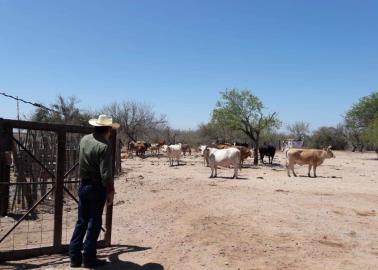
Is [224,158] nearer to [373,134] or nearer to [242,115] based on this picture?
[242,115]

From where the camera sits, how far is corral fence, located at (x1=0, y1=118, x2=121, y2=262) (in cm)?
683

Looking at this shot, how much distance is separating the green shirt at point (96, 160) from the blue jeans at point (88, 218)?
0.14 metres

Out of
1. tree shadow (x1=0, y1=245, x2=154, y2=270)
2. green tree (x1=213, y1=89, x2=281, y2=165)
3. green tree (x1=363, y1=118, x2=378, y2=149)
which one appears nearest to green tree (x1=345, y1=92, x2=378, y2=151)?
green tree (x1=363, y1=118, x2=378, y2=149)

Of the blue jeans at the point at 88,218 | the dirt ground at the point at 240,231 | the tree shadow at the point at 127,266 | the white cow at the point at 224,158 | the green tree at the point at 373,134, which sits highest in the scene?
the green tree at the point at 373,134

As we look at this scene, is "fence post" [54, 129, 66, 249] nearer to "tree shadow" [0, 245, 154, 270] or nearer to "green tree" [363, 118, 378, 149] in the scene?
"tree shadow" [0, 245, 154, 270]

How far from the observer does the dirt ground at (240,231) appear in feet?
21.6

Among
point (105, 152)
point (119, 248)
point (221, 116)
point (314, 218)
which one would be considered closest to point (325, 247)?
point (314, 218)

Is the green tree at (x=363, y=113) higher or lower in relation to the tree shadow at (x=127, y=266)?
higher

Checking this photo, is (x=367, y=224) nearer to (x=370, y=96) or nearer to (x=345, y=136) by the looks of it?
(x=370, y=96)

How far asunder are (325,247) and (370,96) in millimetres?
53654

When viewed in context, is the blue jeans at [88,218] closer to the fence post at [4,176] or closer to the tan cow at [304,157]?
the fence post at [4,176]

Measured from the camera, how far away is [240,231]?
830cm

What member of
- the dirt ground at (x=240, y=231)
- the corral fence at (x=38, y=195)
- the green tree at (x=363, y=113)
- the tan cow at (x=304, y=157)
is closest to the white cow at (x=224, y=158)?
the tan cow at (x=304, y=157)

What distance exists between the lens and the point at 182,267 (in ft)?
20.9
